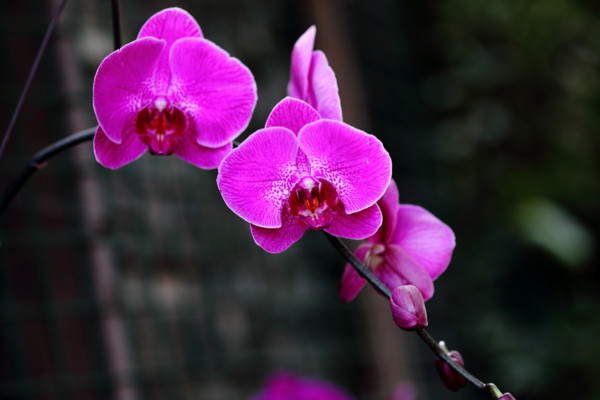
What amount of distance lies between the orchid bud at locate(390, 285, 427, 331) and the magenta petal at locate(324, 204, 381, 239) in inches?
1.7

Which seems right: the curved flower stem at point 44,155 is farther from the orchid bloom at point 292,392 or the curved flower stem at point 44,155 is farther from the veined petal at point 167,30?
the orchid bloom at point 292,392

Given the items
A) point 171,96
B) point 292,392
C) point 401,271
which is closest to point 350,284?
point 401,271

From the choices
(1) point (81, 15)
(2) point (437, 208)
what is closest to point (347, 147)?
(1) point (81, 15)

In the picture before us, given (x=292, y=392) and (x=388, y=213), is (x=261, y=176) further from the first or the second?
(x=292, y=392)

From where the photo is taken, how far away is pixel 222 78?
0.30m

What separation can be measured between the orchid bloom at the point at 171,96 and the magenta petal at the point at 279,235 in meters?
0.05

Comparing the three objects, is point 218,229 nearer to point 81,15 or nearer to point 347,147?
point 81,15

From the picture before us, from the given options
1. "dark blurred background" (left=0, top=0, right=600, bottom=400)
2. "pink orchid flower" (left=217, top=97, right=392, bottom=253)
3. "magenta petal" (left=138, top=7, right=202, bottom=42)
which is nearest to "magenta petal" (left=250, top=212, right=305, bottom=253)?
"pink orchid flower" (left=217, top=97, right=392, bottom=253)

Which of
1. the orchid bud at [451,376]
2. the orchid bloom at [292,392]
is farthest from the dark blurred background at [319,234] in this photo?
the orchid bud at [451,376]

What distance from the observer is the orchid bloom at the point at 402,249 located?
0.31 meters

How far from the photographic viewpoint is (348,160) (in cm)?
28

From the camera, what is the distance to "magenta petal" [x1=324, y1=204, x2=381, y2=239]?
0.93 ft

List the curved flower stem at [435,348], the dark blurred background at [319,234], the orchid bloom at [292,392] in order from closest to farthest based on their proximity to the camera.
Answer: the curved flower stem at [435,348]
the orchid bloom at [292,392]
the dark blurred background at [319,234]

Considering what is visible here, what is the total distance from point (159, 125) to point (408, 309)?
5.9 inches
